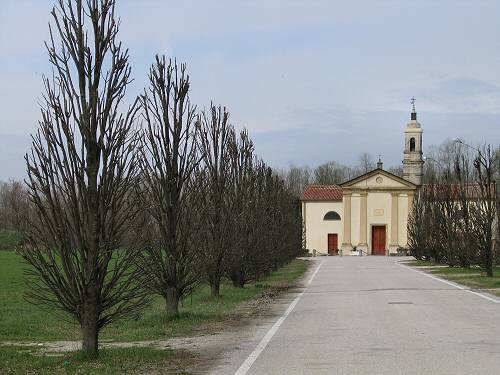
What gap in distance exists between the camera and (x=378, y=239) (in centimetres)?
8938

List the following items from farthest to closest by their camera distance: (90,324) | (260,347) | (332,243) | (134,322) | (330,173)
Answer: (330,173) < (332,243) < (134,322) < (260,347) < (90,324)

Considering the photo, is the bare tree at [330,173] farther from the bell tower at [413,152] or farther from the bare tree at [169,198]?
the bare tree at [169,198]

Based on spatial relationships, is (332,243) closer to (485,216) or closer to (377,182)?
(377,182)

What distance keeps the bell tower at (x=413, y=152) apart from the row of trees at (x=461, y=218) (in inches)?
1134

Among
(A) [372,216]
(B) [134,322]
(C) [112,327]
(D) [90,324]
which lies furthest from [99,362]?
(A) [372,216]

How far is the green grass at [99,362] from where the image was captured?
10.7 m

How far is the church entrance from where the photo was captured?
293 feet

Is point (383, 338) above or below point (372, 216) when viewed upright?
below

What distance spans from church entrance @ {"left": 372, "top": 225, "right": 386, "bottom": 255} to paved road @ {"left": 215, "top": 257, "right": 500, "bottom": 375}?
6596cm

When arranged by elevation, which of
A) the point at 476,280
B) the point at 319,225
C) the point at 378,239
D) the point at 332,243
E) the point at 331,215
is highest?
the point at 331,215

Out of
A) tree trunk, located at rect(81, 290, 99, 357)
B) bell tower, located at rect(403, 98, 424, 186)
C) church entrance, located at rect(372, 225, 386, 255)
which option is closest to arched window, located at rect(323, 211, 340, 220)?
church entrance, located at rect(372, 225, 386, 255)

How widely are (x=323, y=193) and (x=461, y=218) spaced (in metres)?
47.4

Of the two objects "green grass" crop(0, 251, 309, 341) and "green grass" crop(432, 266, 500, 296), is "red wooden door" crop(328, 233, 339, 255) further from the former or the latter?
"green grass" crop(0, 251, 309, 341)

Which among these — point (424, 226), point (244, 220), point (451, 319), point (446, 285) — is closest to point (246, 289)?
point (244, 220)
